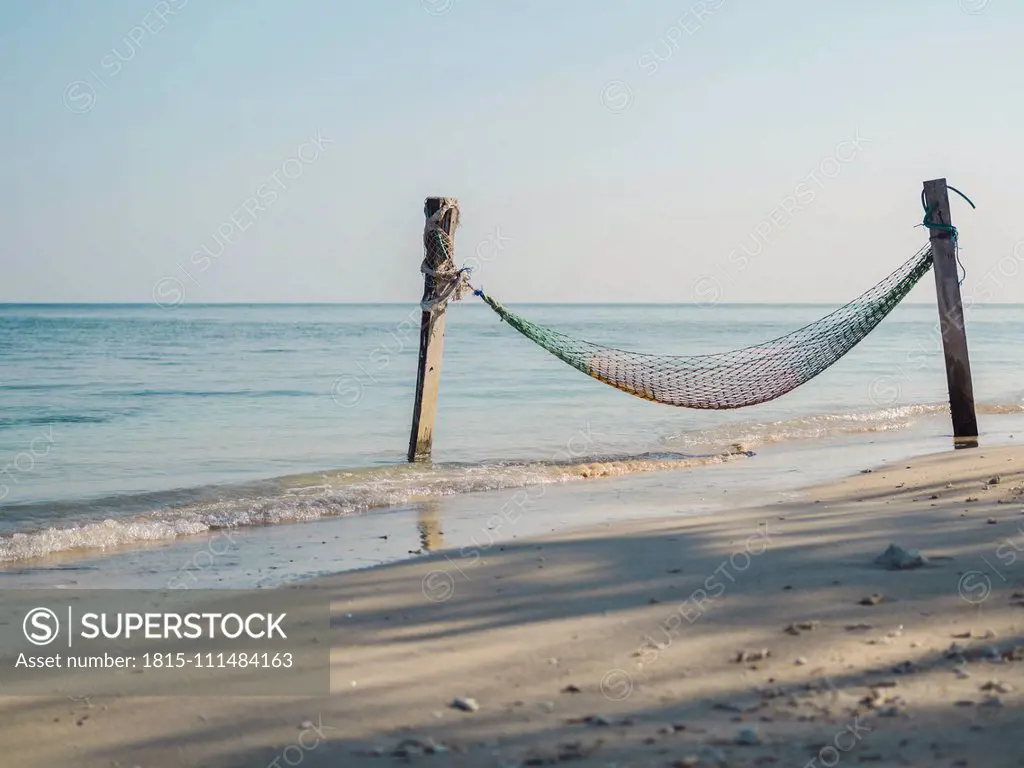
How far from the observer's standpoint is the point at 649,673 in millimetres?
3816

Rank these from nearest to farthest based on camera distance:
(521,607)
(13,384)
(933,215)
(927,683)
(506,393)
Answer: (927,683), (521,607), (933,215), (506,393), (13,384)

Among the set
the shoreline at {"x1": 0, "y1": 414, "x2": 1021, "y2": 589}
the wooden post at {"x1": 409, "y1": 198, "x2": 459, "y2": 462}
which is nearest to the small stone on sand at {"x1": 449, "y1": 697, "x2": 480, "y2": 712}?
the shoreline at {"x1": 0, "y1": 414, "x2": 1021, "y2": 589}

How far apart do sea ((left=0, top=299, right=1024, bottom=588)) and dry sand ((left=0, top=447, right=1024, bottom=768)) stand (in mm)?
1528

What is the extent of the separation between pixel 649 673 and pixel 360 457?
30.0ft

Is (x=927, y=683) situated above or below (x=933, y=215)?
below

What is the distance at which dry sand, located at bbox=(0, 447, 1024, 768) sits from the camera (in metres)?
3.20

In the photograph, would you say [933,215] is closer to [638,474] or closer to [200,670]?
[638,474]

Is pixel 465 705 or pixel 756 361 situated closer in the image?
pixel 465 705

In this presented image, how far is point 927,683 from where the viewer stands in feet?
11.4

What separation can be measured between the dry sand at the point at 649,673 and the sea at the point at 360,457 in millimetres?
1528

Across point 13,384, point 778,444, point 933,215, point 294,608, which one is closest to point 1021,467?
point 933,215

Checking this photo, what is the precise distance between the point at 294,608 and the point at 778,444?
935cm

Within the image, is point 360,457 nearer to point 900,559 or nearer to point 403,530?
point 403,530

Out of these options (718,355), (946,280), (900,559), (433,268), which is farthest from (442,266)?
(900,559)
